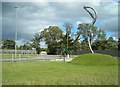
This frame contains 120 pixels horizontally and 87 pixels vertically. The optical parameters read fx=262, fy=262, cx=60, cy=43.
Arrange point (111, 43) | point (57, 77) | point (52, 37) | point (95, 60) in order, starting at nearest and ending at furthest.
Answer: point (57, 77) → point (95, 60) → point (111, 43) → point (52, 37)

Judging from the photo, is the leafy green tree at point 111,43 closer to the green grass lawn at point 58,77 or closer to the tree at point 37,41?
the tree at point 37,41

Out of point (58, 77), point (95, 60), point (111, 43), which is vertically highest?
point (111, 43)

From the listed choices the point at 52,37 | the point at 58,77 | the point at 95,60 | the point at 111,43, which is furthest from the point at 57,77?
the point at 52,37

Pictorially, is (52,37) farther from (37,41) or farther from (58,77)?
(58,77)

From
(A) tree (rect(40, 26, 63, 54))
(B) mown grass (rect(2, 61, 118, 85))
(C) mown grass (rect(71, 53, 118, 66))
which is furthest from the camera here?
(A) tree (rect(40, 26, 63, 54))

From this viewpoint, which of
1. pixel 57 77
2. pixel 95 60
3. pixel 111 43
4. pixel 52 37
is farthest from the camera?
pixel 52 37

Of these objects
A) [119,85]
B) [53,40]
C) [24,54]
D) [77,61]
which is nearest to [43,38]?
[53,40]

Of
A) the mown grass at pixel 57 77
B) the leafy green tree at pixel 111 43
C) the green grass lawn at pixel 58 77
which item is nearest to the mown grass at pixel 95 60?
the green grass lawn at pixel 58 77

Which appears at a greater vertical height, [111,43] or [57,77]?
[111,43]

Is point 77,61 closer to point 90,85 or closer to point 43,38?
point 90,85

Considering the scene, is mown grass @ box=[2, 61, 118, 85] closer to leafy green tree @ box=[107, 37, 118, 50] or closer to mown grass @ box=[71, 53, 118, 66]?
mown grass @ box=[71, 53, 118, 66]

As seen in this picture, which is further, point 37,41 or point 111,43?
point 37,41

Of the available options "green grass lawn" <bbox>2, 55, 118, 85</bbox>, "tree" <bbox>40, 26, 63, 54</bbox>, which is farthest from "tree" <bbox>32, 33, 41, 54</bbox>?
"green grass lawn" <bbox>2, 55, 118, 85</bbox>

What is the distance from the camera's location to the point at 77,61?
36000 mm
